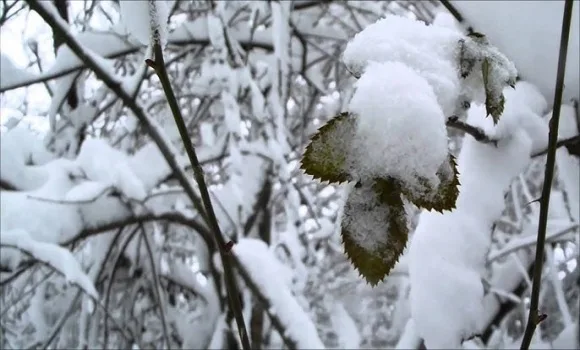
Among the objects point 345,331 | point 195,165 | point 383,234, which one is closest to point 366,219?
point 383,234

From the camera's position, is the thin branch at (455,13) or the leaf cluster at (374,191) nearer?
the leaf cluster at (374,191)

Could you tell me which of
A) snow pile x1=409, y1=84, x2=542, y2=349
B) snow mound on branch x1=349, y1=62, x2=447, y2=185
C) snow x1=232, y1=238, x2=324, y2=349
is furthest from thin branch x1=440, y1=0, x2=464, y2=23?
snow x1=232, y1=238, x2=324, y2=349

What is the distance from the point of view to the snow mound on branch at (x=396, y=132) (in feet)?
1.16

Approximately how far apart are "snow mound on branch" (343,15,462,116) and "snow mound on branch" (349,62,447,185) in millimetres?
37

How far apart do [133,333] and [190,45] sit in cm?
115

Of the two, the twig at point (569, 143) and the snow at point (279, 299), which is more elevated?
the twig at point (569, 143)

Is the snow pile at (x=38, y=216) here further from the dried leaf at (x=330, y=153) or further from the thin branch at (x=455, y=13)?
the dried leaf at (x=330, y=153)

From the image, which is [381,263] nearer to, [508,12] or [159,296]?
[508,12]

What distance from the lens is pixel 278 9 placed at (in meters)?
1.95

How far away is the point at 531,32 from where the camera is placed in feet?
3.22

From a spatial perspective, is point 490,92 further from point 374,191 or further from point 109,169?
point 109,169

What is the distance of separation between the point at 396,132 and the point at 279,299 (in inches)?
43.3

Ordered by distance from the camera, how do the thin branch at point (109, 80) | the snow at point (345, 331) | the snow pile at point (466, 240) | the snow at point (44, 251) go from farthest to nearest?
the snow at point (345, 331) < the snow at point (44, 251) < the thin branch at point (109, 80) < the snow pile at point (466, 240)

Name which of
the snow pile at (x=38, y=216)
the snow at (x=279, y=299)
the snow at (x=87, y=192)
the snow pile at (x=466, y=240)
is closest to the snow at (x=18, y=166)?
the snow pile at (x=38, y=216)
